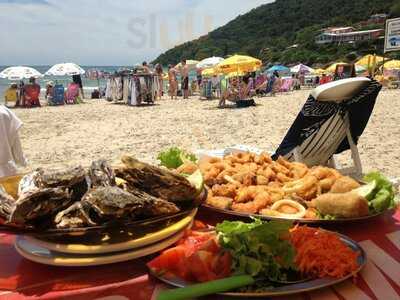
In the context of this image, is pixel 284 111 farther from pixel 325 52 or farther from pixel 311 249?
pixel 325 52

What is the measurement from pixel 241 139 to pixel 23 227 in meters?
9.06

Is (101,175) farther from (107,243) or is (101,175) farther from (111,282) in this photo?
(111,282)

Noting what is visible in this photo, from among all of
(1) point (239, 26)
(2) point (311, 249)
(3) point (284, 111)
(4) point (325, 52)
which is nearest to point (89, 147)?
(3) point (284, 111)

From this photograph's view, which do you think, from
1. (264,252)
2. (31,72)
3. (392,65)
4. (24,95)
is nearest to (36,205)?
(264,252)

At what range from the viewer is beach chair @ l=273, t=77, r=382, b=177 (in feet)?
12.3

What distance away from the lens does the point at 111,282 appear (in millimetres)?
1425

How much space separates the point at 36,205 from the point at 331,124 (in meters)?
3.09

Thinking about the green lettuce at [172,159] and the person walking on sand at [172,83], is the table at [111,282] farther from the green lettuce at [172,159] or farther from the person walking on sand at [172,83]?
the person walking on sand at [172,83]

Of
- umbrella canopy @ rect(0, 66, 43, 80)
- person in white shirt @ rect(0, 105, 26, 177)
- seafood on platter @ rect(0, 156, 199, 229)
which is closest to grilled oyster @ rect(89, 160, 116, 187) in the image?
seafood on platter @ rect(0, 156, 199, 229)

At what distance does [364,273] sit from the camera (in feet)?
4.90

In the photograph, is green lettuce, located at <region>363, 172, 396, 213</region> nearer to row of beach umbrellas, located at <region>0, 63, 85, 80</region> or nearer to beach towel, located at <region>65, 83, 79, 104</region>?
beach towel, located at <region>65, 83, 79, 104</region>

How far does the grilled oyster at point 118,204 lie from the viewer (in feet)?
4.56

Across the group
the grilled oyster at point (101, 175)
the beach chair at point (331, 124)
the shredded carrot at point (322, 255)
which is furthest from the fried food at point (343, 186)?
the beach chair at point (331, 124)

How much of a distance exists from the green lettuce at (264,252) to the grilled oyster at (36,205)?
0.58 meters
